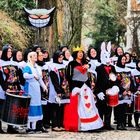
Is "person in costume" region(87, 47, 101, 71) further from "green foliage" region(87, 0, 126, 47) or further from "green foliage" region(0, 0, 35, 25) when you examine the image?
"green foliage" region(87, 0, 126, 47)

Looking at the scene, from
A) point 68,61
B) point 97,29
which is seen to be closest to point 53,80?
point 68,61

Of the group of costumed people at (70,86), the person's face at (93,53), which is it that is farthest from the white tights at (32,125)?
the person's face at (93,53)

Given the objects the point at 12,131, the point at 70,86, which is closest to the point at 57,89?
the point at 70,86

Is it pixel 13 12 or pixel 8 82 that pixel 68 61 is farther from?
pixel 13 12

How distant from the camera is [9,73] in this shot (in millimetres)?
12508

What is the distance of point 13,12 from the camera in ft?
86.1

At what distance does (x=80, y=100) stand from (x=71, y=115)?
0.39 meters

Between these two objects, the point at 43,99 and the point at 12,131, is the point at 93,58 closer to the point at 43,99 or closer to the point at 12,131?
the point at 43,99

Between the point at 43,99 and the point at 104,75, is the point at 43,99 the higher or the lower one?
the lower one

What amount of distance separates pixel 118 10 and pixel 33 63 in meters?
37.0

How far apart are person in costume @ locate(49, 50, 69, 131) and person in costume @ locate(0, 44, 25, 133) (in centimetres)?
86

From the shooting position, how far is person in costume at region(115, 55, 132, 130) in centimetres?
1385

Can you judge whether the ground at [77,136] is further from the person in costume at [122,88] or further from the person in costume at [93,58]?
the person in costume at [93,58]

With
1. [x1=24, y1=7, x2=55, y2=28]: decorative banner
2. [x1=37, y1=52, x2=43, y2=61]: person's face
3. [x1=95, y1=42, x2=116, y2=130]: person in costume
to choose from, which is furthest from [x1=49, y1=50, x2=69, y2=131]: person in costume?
[x1=24, y1=7, x2=55, y2=28]: decorative banner
